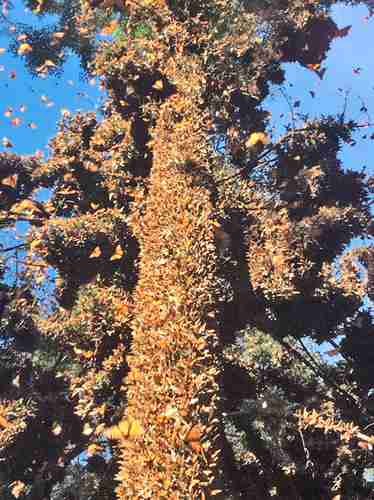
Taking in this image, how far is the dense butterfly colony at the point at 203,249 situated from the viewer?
755 centimetres

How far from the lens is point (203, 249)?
5266 mm

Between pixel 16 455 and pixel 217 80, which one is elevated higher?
pixel 217 80

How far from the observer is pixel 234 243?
28.7 feet

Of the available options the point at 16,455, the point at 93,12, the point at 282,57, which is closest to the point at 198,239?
the point at 16,455

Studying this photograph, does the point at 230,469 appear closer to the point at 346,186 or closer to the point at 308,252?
the point at 308,252

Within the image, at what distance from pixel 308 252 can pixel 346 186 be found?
8.46 ft

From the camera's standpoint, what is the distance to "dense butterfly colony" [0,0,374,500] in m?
7.55

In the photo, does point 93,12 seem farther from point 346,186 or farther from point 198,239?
point 198,239

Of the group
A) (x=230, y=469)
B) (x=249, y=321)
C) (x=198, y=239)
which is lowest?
(x=230, y=469)

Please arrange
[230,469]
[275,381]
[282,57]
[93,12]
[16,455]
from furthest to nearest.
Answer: [93,12], [282,57], [275,381], [16,455], [230,469]

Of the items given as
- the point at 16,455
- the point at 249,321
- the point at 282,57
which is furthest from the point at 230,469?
the point at 282,57

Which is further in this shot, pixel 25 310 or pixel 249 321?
pixel 25 310

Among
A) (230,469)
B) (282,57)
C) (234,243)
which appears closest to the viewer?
(230,469)

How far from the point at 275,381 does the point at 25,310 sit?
576 cm
